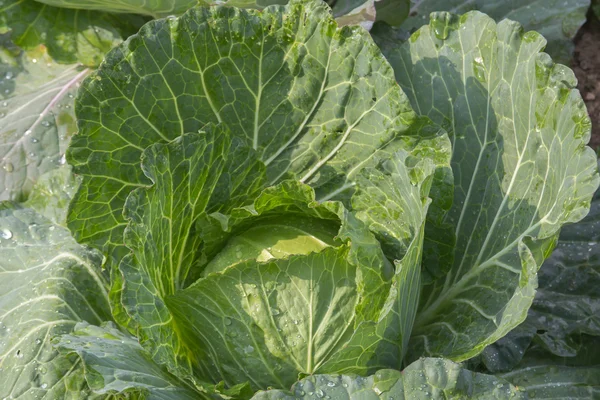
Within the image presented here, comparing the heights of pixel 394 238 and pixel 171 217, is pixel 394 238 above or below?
below

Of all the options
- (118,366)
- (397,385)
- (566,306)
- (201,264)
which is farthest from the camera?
(566,306)

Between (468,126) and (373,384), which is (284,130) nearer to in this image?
(468,126)

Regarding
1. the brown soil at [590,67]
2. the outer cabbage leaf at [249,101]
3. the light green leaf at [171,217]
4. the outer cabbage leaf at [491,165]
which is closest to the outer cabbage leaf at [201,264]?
the light green leaf at [171,217]

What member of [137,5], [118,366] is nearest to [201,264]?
[118,366]

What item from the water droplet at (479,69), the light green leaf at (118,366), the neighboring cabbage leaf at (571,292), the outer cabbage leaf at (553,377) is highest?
the water droplet at (479,69)

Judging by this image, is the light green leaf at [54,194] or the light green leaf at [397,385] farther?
the light green leaf at [54,194]

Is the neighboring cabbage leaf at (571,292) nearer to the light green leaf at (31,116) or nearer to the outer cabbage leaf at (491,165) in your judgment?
the outer cabbage leaf at (491,165)

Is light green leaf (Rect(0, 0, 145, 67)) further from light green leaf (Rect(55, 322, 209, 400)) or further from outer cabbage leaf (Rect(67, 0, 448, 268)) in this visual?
light green leaf (Rect(55, 322, 209, 400))

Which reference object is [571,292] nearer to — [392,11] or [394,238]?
[394,238]
